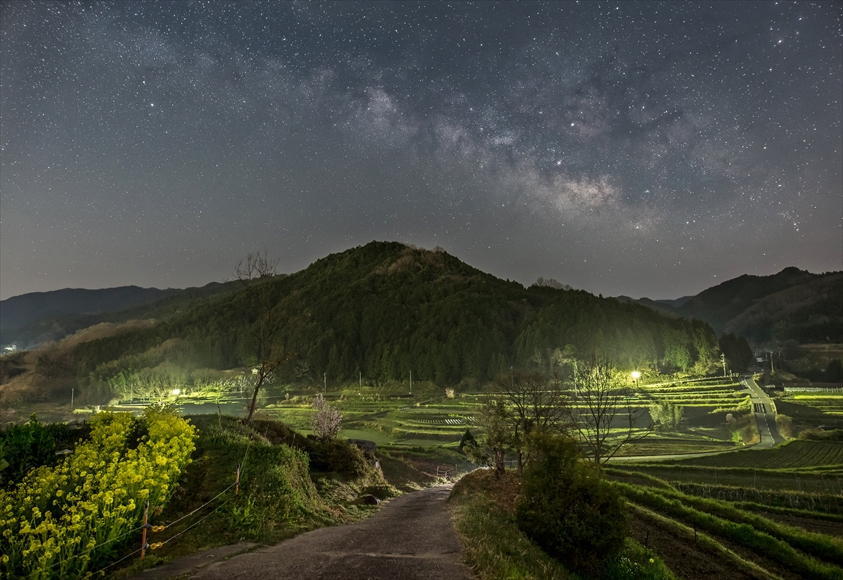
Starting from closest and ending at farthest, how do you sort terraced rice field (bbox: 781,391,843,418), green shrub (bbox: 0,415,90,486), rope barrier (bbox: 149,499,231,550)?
rope barrier (bbox: 149,499,231,550) < green shrub (bbox: 0,415,90,486) < terraced rice field (bbox: 781,391,843,418)

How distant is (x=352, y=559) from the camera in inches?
416

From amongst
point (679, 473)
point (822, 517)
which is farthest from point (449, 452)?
point (822, 517)

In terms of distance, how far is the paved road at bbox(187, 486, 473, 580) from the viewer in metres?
9.38

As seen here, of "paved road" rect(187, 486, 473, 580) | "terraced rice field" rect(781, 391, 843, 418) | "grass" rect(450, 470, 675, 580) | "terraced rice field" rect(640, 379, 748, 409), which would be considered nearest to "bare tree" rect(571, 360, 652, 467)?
"terraced rice field" rect(640, 379, 748, 409)

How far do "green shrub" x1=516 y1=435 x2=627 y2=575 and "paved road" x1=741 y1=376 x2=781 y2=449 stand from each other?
110879mm

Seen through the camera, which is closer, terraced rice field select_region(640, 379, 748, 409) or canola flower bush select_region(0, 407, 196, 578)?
canola flower bush select_region(0, 407, 196, 578)

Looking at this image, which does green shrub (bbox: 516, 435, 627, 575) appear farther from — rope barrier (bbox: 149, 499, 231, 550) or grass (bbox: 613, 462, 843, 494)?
grass (bbox: 613, 462, 843, 494)

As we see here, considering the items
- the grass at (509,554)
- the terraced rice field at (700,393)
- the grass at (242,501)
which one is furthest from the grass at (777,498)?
the terraced rice field at (700,393)

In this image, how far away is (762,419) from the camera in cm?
12600

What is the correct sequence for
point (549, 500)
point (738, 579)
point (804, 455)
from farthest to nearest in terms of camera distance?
point (804, 455), point (738, 579), point (549, 500)

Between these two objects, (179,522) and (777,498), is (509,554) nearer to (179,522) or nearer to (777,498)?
(179,522)

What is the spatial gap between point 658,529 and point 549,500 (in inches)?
741

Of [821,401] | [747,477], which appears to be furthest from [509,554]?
[821,401]

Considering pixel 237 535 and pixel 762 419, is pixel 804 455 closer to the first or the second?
pixel 762 419
